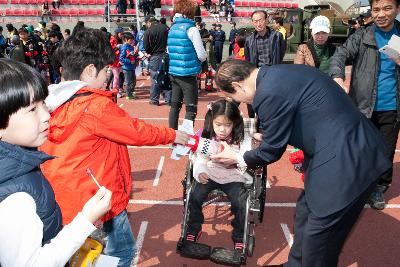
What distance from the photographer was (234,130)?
368cm

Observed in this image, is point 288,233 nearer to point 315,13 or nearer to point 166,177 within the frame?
point 166,177

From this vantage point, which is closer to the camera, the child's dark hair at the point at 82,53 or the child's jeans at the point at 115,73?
the child's dark hair at the point at 82,53

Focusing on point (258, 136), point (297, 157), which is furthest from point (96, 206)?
point (297, 157)

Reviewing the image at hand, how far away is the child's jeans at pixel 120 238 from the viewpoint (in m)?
2.54

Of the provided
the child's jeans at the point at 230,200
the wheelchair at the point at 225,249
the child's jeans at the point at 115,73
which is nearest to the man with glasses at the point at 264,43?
the wheelchair at the point at 225,249

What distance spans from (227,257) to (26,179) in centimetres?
231

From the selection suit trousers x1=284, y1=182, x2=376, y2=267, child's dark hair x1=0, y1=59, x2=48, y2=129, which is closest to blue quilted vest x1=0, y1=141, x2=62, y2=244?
child's dark hair x1=0, y1=59, x2=48, y2=129

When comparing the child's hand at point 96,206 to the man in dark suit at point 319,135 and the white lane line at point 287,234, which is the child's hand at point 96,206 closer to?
the man in dark suit at point 319,135

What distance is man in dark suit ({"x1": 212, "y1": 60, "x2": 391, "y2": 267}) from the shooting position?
7.43ft

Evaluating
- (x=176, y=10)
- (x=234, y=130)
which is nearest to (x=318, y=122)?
(x=234, y=130)

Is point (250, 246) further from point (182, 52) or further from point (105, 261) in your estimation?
point (182, 52)

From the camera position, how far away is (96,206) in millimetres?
1643

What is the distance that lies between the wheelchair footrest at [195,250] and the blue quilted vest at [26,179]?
1.99m

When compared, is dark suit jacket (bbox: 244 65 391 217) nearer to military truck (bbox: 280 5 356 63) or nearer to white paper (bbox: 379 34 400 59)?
white paper (bbox: 379 34 400 59)
